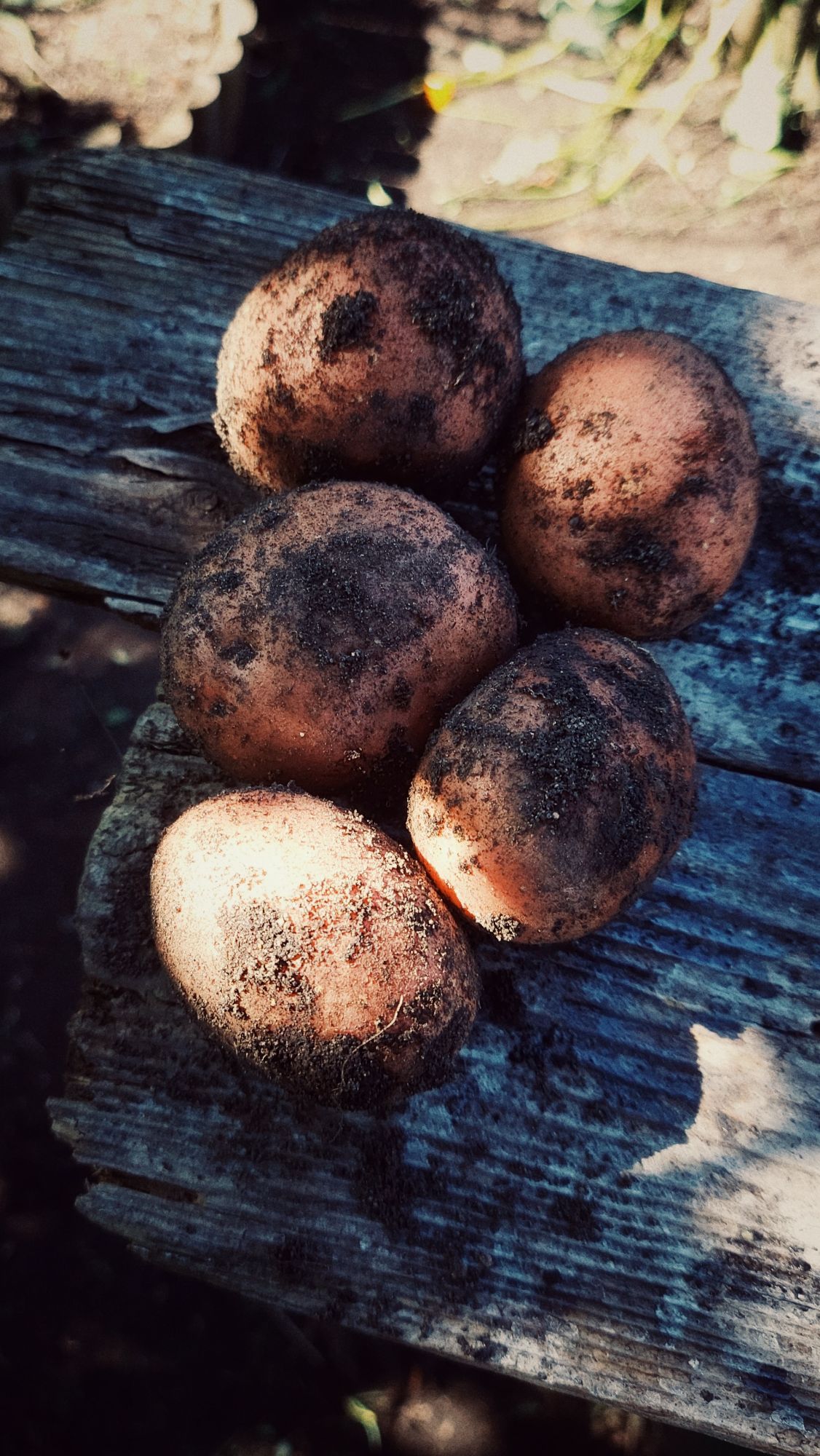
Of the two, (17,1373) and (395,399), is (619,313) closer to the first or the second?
(395,399)

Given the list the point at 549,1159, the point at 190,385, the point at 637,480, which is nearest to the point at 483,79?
the point at 190,385

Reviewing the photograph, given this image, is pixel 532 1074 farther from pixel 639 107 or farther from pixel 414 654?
pixel 639 107

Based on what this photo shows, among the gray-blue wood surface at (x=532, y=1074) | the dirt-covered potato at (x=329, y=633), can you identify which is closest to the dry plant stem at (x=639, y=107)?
the gray-blue wood surface at (x=532, y=1074)

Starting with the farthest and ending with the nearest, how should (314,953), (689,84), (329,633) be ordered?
(689,84)
(329,633)
(314,953)

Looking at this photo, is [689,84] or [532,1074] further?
[689,84]

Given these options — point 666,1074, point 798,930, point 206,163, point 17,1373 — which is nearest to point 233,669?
point 666,1074

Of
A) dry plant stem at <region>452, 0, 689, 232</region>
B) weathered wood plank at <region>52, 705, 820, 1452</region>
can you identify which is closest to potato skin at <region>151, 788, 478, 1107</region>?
weathered wood plank at <region>52, 705, 820, 1452</region>

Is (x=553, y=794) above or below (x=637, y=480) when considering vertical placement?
below
